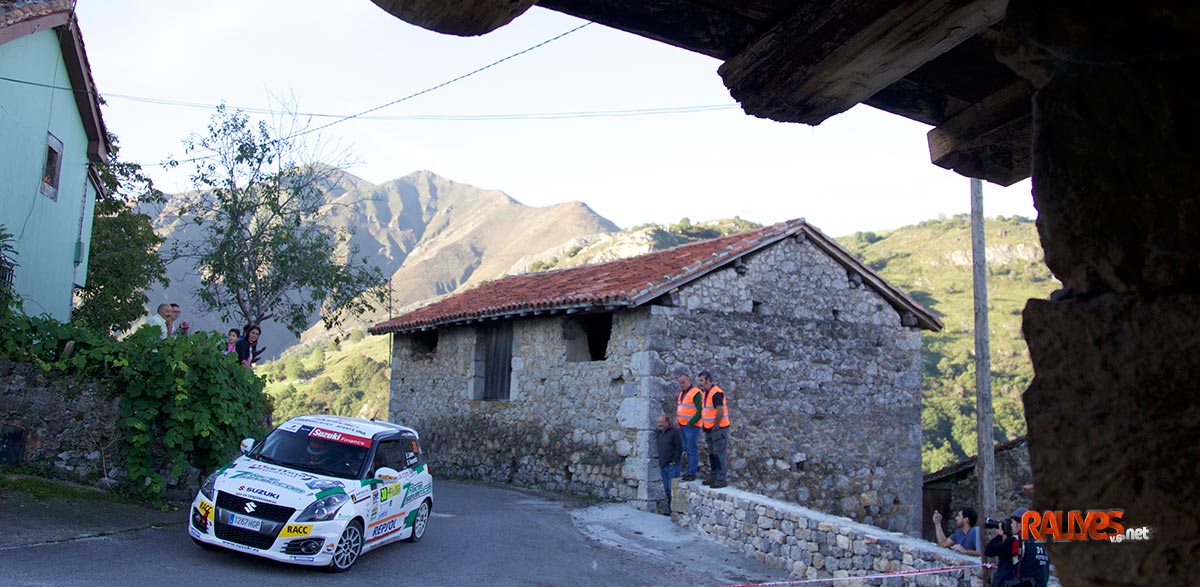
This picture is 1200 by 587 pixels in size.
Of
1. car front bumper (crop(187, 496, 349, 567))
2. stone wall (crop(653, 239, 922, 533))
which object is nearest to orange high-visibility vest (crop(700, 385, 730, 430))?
stone wall (crop(653, 239, 922, 533))

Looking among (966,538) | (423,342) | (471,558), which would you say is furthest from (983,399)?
(423,342)

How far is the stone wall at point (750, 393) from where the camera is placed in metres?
14.5

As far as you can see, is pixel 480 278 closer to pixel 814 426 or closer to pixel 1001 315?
pixel 1001 315

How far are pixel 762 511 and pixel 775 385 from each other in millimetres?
4618

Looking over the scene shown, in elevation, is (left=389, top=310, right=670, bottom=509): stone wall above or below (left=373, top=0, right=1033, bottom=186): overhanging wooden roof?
below

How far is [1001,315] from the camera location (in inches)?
A: 2162

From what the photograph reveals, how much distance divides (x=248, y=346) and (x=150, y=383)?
2.66 metres

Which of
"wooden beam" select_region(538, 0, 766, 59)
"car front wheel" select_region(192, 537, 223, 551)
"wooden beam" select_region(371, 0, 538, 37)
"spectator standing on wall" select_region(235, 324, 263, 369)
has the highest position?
"wooden beam" select_region(538, 0, 766, 59)

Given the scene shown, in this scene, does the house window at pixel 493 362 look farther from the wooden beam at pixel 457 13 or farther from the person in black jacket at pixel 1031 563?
the wooden beam at pixel 457 13

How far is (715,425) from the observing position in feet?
42.1

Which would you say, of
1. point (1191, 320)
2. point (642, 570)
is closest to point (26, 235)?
point (642, 570)

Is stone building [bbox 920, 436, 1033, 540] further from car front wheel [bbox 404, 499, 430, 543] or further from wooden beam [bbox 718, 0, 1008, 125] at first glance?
wooden beam [bbox 718, 0, 1008, 125]

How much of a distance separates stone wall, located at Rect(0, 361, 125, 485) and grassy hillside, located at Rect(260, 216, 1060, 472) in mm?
27561

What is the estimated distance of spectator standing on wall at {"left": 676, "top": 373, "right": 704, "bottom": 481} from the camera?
1315 cm
